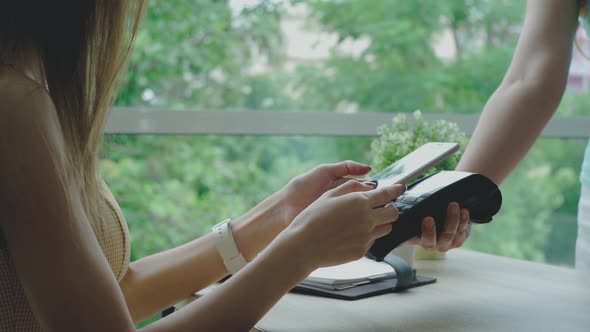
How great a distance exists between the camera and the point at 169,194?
290cm

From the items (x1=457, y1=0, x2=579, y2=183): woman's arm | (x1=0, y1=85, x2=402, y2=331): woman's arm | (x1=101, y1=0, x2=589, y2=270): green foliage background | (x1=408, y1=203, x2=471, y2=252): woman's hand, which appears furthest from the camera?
(x1=101, y1=0, x2=589, y2=270): green foliage background

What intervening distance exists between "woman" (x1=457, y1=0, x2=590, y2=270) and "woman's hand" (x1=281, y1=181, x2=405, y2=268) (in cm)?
37

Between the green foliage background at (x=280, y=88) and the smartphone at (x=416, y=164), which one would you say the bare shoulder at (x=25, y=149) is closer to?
the smartphone at (x=416, y=164)

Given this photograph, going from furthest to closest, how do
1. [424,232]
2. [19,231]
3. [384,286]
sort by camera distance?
[384,286], [424,232], [19,231]

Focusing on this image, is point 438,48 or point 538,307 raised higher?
point 438,48

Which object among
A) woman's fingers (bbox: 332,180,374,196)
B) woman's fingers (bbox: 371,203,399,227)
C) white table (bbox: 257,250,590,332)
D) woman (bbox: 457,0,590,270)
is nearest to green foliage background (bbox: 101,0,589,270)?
woman (bbox: 457,0,590,270)

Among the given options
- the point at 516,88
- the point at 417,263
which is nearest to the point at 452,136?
the point at 516,88

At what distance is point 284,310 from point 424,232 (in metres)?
0.23

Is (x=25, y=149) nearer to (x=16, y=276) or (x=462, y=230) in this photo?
(x=16, y=276)

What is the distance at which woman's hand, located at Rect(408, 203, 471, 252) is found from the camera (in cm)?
91

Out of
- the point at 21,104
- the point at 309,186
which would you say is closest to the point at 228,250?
the point at 309,186

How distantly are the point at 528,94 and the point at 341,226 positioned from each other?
591 mm

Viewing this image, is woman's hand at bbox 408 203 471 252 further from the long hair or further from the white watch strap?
the long hair

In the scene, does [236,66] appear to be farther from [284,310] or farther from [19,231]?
[19,231]
